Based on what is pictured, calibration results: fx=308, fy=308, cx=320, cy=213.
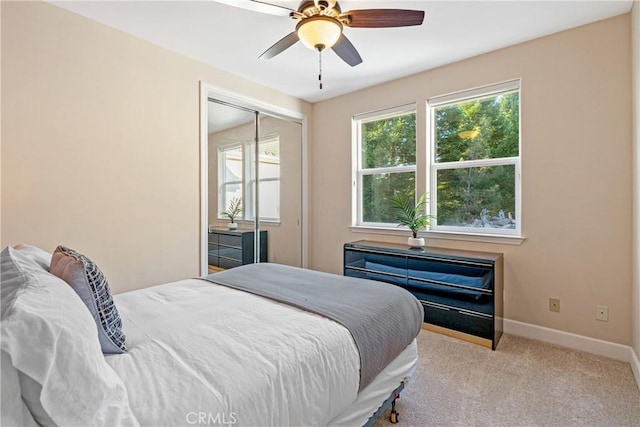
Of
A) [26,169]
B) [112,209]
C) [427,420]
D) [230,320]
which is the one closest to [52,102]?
[26,169]

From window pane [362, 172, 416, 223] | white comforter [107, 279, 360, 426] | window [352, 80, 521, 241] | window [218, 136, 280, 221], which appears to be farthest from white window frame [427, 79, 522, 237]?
white comforter [107, 279, 360, 426]

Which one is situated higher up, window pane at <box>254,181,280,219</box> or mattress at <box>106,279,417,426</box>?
window pane at <box>254,181,280,219</box>

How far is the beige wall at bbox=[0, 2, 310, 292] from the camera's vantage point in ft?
6.90

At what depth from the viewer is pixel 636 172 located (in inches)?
84.4

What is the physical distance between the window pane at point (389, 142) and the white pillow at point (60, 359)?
10.9 feet

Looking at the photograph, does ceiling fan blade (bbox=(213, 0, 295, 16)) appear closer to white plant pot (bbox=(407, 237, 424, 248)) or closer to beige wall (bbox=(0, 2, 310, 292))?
beige wall (bbox=(0, 2, 310, 292))

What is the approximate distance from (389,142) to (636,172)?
85.9 inches

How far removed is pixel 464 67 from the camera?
10.1ft

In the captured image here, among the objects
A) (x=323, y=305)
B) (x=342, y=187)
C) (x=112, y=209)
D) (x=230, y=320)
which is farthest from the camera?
(x=342, y=187)

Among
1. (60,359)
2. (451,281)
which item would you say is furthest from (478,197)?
(60,359)

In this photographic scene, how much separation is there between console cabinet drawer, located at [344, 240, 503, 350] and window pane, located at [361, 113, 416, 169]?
3.57 feet

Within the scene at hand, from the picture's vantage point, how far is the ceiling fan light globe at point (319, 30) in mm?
1873

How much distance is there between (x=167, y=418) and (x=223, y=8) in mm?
2526

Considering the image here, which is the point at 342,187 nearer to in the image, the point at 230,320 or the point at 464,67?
the point at 464,67
